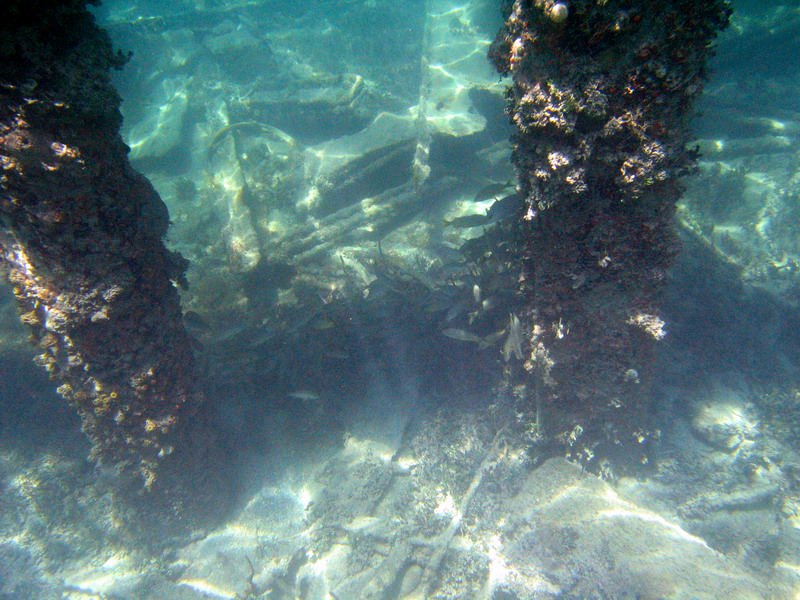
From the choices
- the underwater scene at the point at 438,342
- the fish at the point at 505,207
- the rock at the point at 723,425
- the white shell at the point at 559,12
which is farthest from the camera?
the rock at the point at 723,425

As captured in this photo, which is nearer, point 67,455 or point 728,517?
point 728,517

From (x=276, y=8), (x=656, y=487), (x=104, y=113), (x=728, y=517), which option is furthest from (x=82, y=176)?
(x=276, y=8)

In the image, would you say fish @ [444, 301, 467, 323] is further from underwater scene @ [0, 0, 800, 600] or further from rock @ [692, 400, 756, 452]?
rock @ [692, 400, 756, 452]

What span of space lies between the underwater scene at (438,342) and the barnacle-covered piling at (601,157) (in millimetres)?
19

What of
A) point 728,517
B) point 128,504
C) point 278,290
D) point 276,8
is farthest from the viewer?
point 276,8

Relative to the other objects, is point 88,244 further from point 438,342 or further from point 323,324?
point 438,342

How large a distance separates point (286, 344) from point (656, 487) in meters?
5.33

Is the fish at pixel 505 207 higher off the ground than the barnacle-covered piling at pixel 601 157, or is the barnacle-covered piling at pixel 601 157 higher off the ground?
the barnacle-covered piling at pixel 601 157

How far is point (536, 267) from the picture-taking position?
11.3 feet

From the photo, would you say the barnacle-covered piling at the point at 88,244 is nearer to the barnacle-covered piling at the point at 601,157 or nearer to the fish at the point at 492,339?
the barnacle-covered piling at the point at 601,157

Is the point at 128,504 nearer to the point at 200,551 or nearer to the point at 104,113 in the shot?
the point at 200,551

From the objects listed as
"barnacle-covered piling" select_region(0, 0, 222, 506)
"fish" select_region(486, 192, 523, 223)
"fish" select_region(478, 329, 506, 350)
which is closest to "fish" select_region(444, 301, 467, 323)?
"fish" select_region(478, 329, 506, 350)

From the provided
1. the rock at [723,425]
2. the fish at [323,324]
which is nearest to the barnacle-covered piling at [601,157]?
the rock at [723,425]

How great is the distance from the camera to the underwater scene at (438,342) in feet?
8.97
